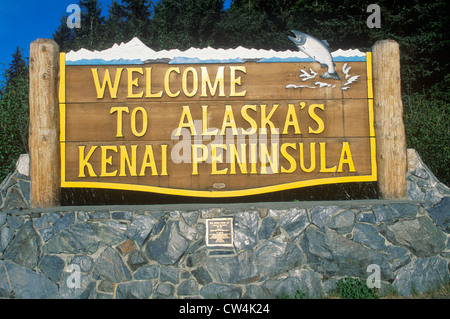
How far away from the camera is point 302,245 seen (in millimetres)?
4762

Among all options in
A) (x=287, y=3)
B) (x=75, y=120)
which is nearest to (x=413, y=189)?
(x=75, y=120)

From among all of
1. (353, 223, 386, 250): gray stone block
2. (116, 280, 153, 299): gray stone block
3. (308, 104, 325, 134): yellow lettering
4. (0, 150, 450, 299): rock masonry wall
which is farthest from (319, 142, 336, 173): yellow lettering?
(116, 280, 153, 299): gray stone block

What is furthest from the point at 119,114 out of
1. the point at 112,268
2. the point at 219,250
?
the point at 219,250

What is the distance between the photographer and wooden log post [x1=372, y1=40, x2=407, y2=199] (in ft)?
16.5

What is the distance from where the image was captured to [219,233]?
4.72m

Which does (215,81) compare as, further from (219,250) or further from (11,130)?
(11,130)

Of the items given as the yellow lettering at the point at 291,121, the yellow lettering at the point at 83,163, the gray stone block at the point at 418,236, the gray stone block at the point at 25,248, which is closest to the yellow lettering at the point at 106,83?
the yellow lettering at the point at 83,163

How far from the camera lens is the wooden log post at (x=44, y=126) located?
4984 mm

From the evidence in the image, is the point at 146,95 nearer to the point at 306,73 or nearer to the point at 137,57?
the point at 137,57

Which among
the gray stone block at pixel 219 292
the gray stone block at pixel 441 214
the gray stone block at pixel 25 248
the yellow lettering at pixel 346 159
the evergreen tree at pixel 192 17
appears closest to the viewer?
the gray stone block at pixel 219 292

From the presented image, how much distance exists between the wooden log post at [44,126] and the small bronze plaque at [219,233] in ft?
7.00

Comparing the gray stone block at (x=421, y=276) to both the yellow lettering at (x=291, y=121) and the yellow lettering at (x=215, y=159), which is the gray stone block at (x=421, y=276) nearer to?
the yellow lettering at (x=291, y=121)

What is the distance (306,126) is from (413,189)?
1706 mm

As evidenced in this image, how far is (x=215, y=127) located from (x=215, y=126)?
0.05ft
